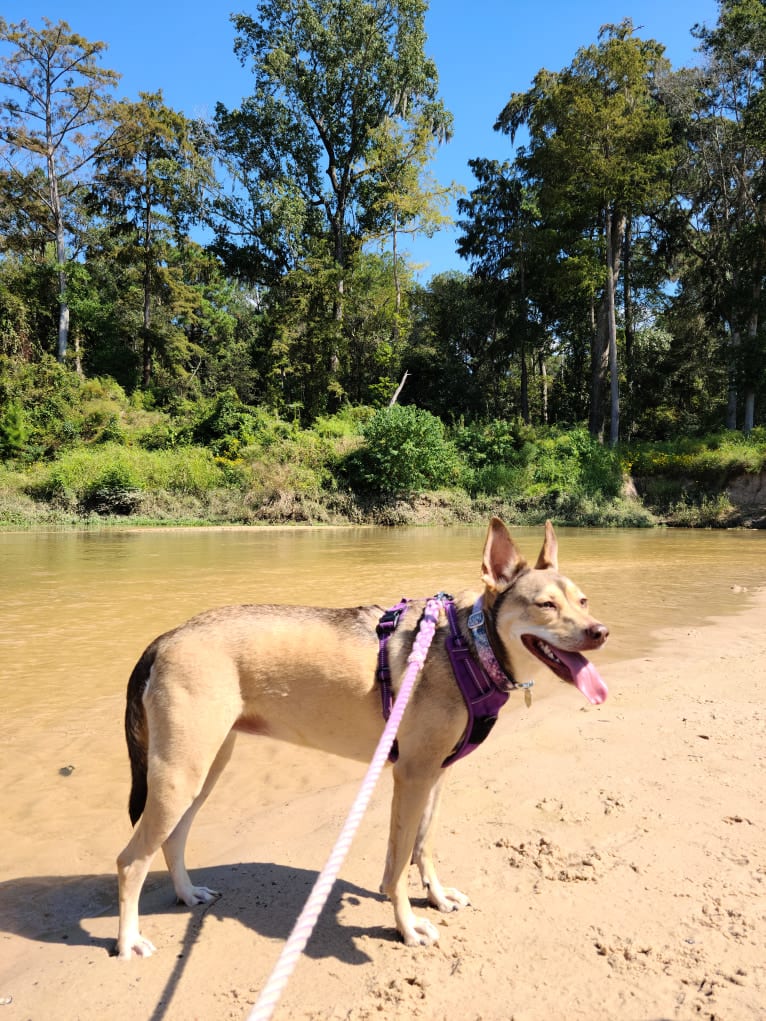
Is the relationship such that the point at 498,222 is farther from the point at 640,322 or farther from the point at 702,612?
the point at 702,612

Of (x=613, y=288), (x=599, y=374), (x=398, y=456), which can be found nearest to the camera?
(x=398, y=456)

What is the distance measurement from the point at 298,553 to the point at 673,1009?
1578 cm

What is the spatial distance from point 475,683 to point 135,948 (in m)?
1.89

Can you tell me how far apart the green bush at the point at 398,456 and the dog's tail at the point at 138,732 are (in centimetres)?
2808

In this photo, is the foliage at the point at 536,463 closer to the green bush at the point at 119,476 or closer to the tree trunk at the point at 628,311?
the tree trunk at the point at 628,311

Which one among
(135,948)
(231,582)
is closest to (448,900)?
(135,948)

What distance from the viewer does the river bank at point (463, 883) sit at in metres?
2.50

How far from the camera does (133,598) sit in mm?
10938

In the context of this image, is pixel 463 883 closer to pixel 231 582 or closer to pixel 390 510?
pixel 231 582

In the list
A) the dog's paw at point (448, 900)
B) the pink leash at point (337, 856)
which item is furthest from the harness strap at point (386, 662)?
the dog's paw at point (448, 900)

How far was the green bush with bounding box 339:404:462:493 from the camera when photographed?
31.2 m

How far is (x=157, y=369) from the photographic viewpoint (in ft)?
145

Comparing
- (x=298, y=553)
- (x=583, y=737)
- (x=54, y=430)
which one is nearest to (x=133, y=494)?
(x=54, y=430)

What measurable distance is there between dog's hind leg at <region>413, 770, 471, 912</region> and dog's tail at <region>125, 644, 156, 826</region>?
135cm
